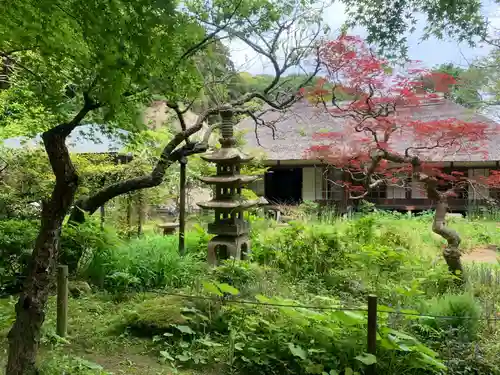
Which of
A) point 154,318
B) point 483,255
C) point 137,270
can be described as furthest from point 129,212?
point 483,255

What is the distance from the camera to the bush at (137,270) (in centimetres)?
536

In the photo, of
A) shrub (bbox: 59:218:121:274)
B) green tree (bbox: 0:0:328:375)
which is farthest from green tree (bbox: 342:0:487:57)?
shrub (bbox: 59:218:121:274)

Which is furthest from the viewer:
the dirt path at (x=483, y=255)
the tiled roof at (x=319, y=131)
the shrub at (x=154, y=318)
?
the tiled roof at (x=319, y=131)

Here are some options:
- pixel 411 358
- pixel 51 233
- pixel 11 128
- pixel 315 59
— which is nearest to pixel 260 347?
pixel 411 358

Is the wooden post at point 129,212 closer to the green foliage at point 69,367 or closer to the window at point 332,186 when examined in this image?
the green foliage at point 69,367

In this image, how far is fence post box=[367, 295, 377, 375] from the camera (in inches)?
125

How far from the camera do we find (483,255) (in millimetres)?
8250

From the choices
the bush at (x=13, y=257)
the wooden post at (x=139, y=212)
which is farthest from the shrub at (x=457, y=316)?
the wooden post at (x=139, y=212)

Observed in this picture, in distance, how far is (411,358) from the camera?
3.34 meters

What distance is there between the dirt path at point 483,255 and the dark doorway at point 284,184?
875 centimetres

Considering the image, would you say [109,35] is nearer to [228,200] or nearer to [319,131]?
[228,200]

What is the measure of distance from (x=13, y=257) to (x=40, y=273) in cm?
296

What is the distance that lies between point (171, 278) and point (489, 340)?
3.59 m

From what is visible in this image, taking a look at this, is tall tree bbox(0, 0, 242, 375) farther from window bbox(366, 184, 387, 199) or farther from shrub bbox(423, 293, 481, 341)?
window bbox(366, 184, 387, 199)
